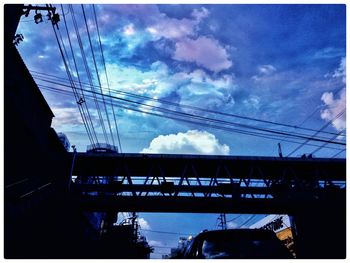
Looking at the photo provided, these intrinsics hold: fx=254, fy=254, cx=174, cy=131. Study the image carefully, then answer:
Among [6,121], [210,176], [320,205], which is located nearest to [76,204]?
[6,121]

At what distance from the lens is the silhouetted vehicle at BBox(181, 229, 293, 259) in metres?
5.16

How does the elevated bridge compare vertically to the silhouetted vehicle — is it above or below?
above

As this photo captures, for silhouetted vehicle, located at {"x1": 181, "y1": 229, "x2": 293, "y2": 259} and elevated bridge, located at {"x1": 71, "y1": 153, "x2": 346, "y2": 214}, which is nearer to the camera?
silhouetted vehicle, located at {"x1": 181, "y1": 229, "x2": 293, "y2": 259}

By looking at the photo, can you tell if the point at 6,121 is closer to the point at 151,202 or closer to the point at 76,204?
the point at 76,204

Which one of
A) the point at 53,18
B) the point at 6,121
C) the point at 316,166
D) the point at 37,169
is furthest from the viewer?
the point at 316,166

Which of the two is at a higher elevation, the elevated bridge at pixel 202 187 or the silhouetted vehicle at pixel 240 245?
the elevated bridge at pixel 202 187

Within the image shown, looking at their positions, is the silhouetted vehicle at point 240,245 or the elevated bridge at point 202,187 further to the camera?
the elevated bridge at point 202,187

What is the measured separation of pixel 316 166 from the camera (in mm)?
20969

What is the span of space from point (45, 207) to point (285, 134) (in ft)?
52.0

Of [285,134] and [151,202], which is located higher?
[285,134]

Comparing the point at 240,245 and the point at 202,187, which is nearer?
the point at 240,245

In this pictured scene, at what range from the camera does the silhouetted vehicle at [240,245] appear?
5.16 meters

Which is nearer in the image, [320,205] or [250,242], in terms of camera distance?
[250,242]

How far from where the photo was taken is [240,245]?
5.39 m
